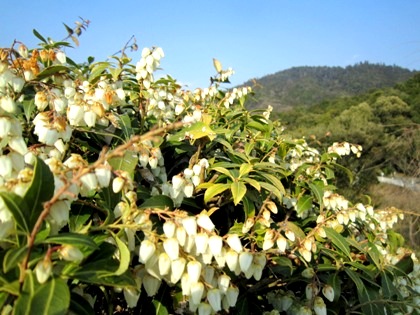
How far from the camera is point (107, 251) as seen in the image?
40.4 inches

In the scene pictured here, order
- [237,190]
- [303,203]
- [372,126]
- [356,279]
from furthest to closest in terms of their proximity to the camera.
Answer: [372,126]
[303,203]
[356,279]
[237,190]

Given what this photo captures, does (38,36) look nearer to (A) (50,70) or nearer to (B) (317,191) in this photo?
(A) (50,70)

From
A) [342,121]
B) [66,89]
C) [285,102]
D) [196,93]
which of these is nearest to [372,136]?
[342,121]

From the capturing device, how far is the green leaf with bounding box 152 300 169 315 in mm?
1311

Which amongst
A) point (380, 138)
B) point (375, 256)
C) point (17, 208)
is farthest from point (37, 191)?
point (380, 138)

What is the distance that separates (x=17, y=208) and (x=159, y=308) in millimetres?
645

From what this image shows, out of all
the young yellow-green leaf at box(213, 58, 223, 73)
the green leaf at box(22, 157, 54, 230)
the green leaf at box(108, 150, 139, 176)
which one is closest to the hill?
the young yellow-green leaf at box(213, 58, 223, 73)

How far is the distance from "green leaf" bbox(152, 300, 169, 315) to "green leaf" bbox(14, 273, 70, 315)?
0.52m

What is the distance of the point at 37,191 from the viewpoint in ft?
2.97

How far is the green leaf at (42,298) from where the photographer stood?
0.80m

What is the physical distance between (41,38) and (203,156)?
49.5 inches

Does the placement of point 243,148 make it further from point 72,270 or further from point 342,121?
point 342,121

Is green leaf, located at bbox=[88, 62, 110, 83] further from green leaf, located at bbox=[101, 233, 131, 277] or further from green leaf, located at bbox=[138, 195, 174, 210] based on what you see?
green leaf, located at bbox=[101, 233, 131, 277]

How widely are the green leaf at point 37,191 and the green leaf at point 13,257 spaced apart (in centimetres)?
6
